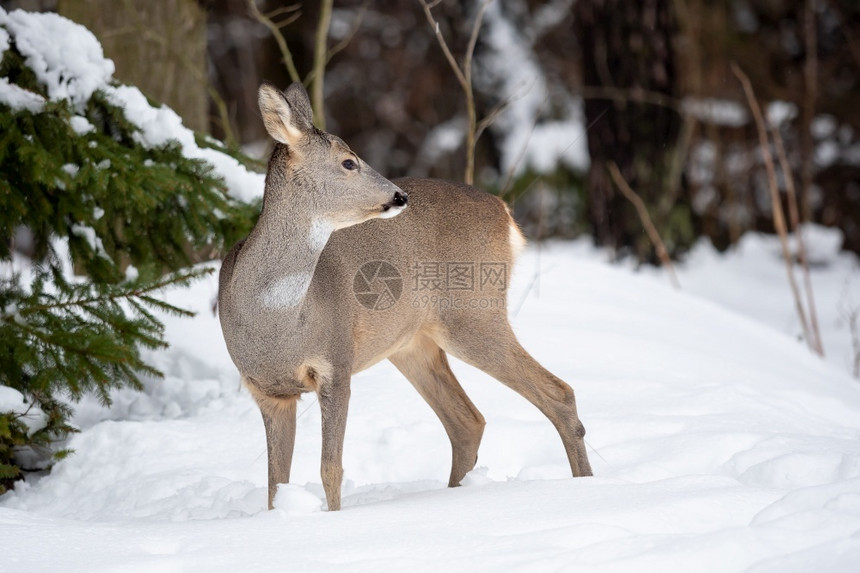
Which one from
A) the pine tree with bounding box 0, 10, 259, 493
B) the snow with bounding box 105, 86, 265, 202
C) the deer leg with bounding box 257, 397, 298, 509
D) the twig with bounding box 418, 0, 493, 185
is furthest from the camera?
the twig with bounding box 418, 0, 493, 185

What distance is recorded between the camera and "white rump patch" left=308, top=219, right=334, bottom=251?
13.4 feet

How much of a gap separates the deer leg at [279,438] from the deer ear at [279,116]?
1046mm

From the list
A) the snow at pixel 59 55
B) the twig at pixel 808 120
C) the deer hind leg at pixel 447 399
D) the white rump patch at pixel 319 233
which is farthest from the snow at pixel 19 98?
the twig at pixel 808 120

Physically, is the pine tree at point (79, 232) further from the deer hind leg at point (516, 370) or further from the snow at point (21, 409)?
the deer hind leg at point (516, 370)

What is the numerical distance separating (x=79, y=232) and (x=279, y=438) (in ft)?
5.13

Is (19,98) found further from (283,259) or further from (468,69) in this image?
(468,69)

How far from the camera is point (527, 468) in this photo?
15.9 feet

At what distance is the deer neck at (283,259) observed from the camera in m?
4.02

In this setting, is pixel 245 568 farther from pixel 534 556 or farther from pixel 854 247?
pixel 854 247

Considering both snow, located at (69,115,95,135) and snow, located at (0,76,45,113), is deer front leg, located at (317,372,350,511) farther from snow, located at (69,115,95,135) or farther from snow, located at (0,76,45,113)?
snow, located at (0,76,45,113)

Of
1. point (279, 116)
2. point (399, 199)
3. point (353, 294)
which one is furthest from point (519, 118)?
point (279, 116)

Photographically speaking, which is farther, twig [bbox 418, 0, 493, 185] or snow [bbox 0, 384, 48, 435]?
twig [bbox 418, 0, 493, 185]

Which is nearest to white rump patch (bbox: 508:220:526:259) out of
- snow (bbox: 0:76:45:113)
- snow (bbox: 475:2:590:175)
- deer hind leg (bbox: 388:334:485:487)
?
deer hind leg (bbox: 388:334:485:487)

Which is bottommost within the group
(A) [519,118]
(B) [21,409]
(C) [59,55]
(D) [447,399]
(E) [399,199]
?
(D) [447,399]
